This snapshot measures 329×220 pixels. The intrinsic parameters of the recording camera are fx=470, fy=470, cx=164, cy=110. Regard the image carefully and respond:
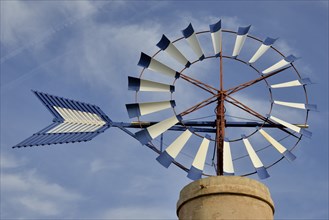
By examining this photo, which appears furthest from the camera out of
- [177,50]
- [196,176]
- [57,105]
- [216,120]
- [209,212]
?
[57,105]

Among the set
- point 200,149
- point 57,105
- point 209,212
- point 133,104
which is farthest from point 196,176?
point 57,105

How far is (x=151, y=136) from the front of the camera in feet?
30.5

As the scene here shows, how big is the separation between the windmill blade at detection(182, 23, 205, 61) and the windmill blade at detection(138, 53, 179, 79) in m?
0.68

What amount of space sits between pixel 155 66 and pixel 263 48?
2695mm

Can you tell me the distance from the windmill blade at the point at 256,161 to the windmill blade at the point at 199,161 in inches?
35.5

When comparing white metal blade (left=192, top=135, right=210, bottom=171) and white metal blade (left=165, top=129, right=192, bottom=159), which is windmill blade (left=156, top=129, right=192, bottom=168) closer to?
white metal blade (left=165, top=129, right=192, bottom=159)

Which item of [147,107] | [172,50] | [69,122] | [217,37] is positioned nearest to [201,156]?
[147,107]

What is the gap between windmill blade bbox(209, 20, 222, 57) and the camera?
10312 millimetres

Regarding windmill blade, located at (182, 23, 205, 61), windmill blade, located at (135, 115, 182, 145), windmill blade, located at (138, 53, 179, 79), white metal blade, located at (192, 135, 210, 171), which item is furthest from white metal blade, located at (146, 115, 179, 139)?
windmill blade, located at (182, 23, 205, 61)

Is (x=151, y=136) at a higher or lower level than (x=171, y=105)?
lower

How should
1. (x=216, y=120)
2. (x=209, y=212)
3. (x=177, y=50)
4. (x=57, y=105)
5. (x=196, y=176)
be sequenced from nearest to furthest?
1. (x=209, y=212)
2. (x=196, y=176)
3. (x=216, y=120)
4. (x=177, y=50)
5. (x=57, y=105)

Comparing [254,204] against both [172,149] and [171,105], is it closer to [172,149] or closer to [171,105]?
[172,149]

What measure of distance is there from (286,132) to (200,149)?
2097 mm

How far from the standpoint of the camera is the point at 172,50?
10.1 m
